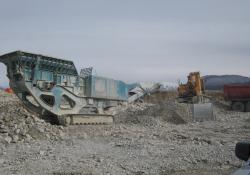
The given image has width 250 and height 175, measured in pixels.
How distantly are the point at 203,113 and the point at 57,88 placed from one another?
8.90 m

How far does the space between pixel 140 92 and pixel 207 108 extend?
5.93 metres

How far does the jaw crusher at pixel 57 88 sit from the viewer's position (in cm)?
1448

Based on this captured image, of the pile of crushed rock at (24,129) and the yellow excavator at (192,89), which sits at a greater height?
the yellow excavator at (192,89)

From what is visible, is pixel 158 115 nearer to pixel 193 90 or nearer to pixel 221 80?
pixel 193 90

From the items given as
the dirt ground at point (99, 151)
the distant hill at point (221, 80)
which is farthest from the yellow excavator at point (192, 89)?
the distant hill at point (221, 80)

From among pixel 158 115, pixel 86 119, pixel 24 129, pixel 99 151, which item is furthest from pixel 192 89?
pixel 99 151

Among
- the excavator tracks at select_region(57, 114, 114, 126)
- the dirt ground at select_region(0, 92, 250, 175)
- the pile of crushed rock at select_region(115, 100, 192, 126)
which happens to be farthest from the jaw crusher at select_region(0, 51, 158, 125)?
the pile of crushed rock at select_region(115, 100, 192, 126)

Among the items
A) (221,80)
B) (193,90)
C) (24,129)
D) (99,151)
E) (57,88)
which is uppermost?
(221,80)

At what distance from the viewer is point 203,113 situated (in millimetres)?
20688

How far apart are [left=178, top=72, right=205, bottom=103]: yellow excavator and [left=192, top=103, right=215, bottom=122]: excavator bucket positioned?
4.61 metres

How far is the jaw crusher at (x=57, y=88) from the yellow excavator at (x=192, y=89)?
9.20m

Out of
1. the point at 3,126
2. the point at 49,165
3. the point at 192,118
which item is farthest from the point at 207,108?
the point at 49,165

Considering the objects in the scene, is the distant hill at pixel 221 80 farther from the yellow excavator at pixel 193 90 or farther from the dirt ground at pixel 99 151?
the dirt ground at pixel 99 151

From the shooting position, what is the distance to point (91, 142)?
11.4m
